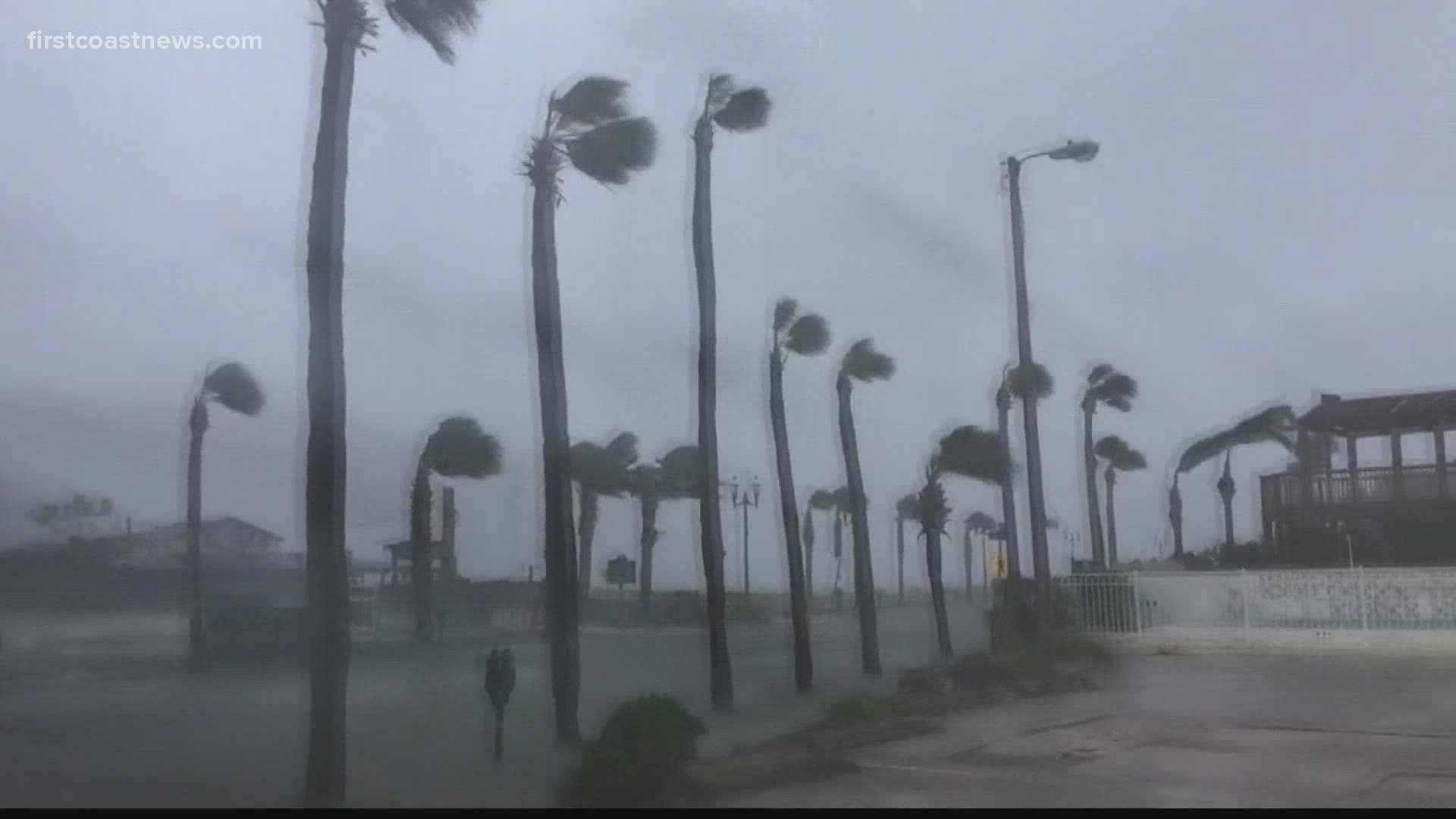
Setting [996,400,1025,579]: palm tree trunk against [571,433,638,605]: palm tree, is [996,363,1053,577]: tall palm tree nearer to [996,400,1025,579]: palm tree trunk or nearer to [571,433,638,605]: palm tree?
[996,400,1025,579]: palm tree trunk

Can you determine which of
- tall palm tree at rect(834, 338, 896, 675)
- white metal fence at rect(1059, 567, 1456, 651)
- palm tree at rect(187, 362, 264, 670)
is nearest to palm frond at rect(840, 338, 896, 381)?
tall palm tree at rect(834, 338, 896, 675)

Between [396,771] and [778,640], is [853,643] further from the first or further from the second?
[396,771]

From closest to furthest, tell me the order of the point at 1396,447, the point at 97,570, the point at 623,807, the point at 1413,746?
the point at 623,807, the point at 97,570, the point at 1413,746, the point at 1396,447

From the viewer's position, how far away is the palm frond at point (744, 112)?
490 inches

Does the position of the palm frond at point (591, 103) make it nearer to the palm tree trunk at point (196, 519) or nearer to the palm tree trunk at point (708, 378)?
the palm tree trunk at point (708, 378)

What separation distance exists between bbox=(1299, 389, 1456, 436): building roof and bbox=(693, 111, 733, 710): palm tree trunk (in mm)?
4769

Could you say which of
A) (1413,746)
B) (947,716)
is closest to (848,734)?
(947,716)

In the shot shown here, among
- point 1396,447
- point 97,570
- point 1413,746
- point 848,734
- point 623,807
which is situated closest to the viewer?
point 623,807

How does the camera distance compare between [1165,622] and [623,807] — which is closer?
[623,807]

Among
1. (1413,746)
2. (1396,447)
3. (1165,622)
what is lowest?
(1413,746)

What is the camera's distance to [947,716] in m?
11.9

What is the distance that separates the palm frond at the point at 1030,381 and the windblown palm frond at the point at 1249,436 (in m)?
1.27

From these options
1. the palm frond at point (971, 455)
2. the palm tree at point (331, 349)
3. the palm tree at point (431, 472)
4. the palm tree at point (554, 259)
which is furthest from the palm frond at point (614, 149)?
the palm frond at point (971, 455)

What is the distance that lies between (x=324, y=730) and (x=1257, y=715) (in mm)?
6692
